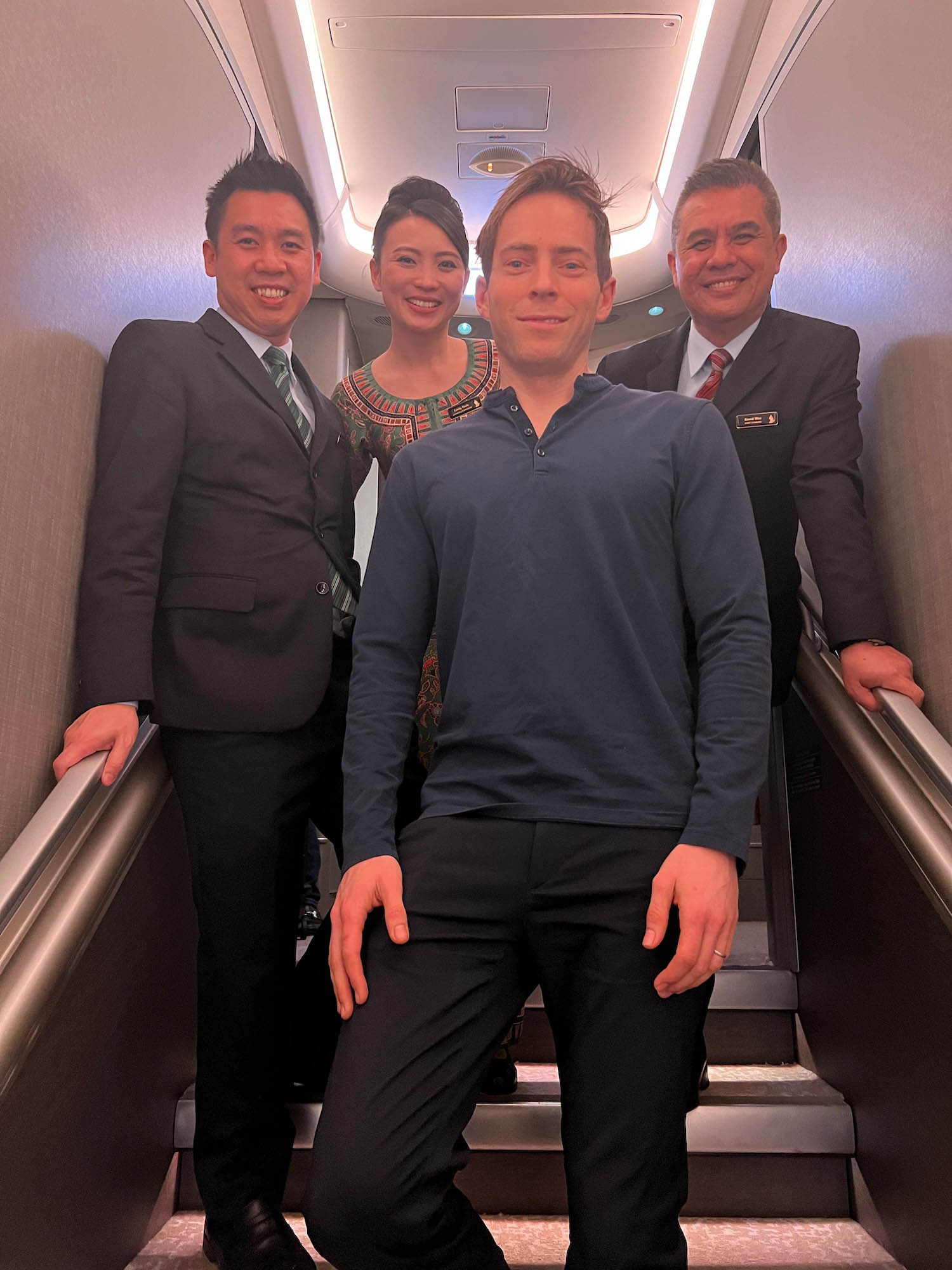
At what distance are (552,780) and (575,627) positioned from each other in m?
0.21

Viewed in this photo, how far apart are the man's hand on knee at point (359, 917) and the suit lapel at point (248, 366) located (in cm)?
90

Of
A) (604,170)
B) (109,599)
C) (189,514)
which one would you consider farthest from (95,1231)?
(604,170)

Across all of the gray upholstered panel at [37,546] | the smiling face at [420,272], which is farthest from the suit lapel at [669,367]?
the gray upholstered panel at [37,546]

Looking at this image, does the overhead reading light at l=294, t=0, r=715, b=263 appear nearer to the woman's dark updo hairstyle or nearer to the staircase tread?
the woman's dark updo hairstyle

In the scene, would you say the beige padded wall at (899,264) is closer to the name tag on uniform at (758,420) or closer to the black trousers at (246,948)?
the name tag on uniform at (758,420)

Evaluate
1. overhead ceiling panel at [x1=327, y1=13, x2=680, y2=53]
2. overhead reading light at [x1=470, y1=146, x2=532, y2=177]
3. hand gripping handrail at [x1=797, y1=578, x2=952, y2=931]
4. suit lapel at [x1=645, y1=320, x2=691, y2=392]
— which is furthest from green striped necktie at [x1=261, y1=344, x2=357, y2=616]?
overhead reading light at [x1=470, y1=146, x2=532, y2=177]

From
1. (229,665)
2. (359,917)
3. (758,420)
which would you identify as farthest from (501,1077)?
(758,420)

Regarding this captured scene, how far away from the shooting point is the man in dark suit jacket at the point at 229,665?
1538 mm

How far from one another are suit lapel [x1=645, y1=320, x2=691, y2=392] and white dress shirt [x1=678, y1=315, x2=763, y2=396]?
1 cm

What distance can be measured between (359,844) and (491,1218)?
85 centimetres

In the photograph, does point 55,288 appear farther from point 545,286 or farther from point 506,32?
point 506,32

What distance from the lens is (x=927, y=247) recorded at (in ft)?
6.01

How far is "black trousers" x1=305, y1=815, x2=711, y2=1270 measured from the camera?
44.3 inches

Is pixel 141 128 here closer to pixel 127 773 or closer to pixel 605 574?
pixel 127 773
